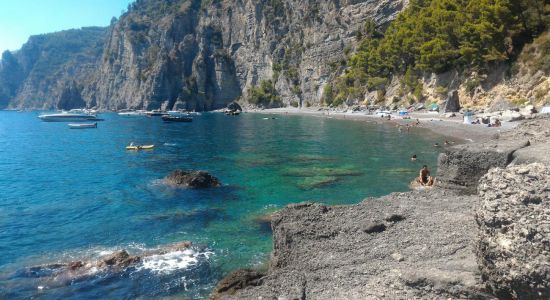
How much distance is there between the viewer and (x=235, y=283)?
11484 mm

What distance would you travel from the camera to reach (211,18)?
192 meters

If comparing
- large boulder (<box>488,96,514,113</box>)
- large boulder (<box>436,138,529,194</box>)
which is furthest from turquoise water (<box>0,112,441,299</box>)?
large boulder (<box>488,96,514,113</box>)

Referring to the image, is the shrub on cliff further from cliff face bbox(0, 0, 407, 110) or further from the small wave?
the small wave

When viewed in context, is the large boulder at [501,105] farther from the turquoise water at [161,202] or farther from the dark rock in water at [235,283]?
the dark rock in water at [235,283]

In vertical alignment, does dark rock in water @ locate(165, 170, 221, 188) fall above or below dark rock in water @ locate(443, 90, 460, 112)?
below

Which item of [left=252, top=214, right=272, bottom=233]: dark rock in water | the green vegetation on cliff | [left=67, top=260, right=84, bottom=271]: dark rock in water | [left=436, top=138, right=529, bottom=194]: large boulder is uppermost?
the green vegetation on cliff

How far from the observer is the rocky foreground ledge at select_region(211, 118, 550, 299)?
6.02 meters

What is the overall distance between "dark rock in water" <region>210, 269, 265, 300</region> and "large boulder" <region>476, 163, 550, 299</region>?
626cm

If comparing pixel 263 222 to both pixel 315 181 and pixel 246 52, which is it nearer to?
pixel 315 181

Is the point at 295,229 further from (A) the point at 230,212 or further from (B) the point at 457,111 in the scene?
Result: (B) the point at 457,111

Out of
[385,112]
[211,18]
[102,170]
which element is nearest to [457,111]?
[385,112]

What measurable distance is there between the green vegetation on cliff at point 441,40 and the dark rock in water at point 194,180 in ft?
171

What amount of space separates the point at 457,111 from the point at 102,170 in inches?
2217

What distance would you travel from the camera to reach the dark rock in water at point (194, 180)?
27.1m
